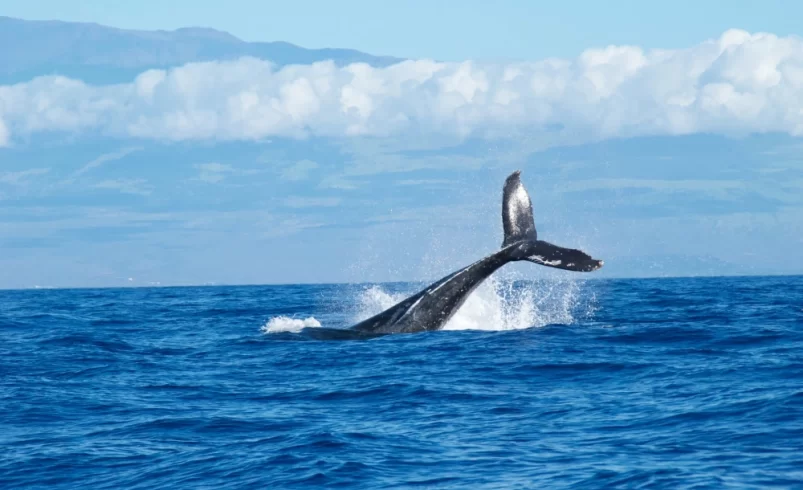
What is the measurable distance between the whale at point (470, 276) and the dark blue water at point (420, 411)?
762 mm

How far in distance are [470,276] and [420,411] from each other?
805 centimetres

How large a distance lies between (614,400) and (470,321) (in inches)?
402

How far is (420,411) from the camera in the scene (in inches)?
515

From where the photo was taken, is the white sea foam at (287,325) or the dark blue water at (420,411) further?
the white sea foam at (287,325)

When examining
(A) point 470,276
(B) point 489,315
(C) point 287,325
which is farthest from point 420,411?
(C) point 287,325

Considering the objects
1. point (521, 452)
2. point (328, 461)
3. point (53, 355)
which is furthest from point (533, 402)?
point (53, 355)

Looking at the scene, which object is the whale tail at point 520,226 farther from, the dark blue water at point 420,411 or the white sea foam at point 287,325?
the white sea foam at point 287,325

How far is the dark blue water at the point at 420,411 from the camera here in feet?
33.4

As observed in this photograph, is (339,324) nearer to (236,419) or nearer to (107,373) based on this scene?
(107,373)

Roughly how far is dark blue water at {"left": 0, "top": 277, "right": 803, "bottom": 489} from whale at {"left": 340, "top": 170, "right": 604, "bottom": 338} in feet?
2.50

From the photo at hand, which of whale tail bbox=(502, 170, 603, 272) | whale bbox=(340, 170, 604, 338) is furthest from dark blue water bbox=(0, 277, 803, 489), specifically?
whale tail bbox=(502, 170, 603, 272)

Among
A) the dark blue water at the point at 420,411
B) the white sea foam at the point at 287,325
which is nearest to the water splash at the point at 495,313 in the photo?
the white sea foam at the point at 287,325

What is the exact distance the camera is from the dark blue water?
10.2m

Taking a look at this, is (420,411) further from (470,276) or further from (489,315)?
(489,315)
